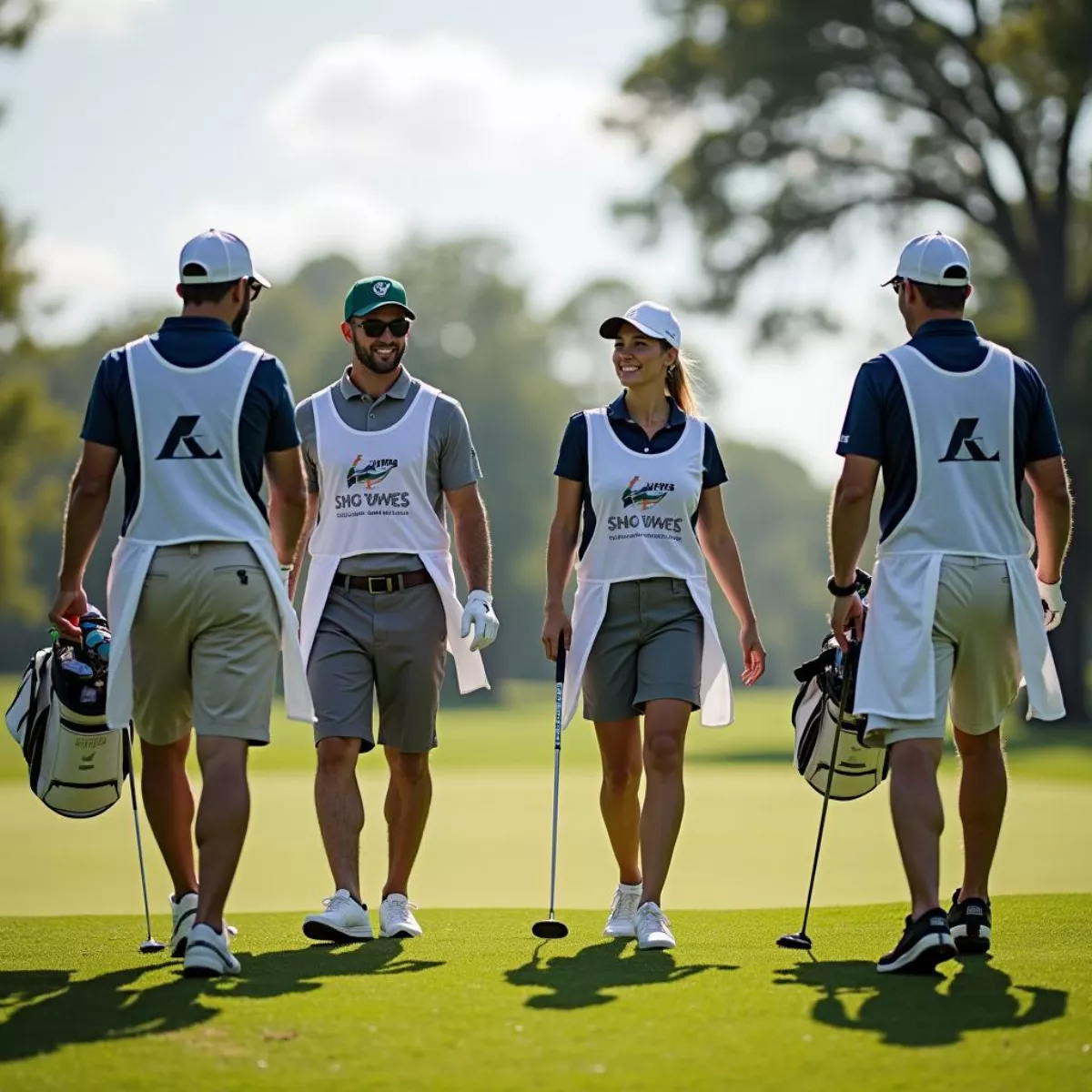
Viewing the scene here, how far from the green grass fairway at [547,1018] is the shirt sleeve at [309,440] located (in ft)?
5.72

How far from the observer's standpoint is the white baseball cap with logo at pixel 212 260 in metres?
6.09

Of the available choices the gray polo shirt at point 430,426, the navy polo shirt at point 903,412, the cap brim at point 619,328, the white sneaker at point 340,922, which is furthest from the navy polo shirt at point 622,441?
the white sneaker at point 340,922

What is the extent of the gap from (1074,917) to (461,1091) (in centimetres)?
394

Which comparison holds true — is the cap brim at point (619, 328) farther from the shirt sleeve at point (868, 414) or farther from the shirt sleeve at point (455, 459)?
the shirt sleeve at point (868, 414)

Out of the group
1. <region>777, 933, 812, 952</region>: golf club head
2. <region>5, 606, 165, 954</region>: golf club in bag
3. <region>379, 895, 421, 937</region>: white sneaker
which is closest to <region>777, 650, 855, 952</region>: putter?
<region>777, 933, 812, 952</region>: golf club head

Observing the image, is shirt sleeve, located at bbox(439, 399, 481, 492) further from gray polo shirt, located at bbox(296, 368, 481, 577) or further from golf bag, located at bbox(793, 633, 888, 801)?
golf bag, located at bbox(793, 633, 888, 801)

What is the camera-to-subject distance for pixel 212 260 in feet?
20.0

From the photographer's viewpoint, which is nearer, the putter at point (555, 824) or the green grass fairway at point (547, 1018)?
the green grass fairway at point (547, 1018)

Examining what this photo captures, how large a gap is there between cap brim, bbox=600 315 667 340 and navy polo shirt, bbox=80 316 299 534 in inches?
65.2

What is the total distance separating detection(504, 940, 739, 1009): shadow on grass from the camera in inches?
211

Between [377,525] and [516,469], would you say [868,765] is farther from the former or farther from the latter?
[516,469]

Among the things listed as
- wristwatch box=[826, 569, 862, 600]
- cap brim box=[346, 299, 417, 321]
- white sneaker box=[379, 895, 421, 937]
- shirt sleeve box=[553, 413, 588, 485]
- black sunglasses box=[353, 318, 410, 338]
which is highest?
cap brim box=[346, 299, 417, 321]

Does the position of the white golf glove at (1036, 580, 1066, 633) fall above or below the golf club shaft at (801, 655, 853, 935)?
above

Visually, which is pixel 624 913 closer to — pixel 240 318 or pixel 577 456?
pixel 577 456
